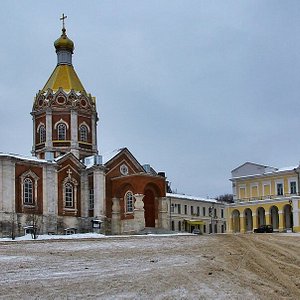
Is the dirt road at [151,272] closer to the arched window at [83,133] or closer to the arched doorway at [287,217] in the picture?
the arched window at [83,133]

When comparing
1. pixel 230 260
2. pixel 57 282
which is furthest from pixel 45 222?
pixel 57 282

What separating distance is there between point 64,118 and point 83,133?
7.46 feet

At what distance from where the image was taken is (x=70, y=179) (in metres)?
53.3

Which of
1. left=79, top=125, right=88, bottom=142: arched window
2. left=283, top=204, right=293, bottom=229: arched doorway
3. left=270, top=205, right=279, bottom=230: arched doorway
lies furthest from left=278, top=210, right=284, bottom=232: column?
left=79, top=125, right=88, bottom=142: arched window

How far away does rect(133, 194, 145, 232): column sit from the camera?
5233cm

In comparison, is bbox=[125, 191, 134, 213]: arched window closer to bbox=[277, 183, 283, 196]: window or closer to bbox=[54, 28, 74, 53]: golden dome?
bbox=[54, 28, 74, 53]: golden dome

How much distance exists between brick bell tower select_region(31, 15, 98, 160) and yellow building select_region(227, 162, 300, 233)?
22793 millimetres

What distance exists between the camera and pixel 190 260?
21078 mm

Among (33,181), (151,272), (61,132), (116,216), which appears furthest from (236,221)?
(151,272)

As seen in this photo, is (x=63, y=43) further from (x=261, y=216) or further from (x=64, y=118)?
(x=261, y=216)

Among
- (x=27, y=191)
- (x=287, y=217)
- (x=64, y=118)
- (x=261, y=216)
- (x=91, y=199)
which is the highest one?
(x=64, y=118)

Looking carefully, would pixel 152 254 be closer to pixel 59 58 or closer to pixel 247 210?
pixel 59 58

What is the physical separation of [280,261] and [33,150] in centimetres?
4008

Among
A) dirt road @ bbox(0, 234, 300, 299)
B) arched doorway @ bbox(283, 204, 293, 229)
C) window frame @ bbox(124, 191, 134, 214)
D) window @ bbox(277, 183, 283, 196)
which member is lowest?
dirt road @ bbox(0, 234, 300, 299)
